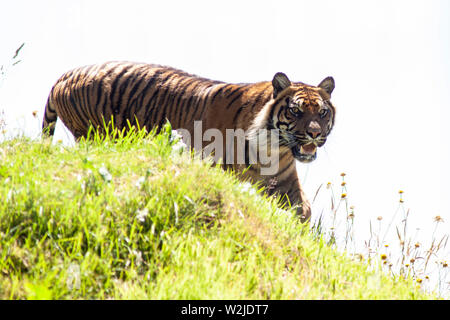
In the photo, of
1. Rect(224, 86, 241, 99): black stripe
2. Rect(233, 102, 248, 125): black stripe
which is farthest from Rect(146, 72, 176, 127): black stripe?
Rect(233, 102, 248, 125): black stripe

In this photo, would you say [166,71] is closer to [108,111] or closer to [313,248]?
[108,111]

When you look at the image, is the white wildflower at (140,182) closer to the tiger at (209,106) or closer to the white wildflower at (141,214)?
the white wildflower at (141,214)

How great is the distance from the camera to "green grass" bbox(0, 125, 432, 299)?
3027 mm

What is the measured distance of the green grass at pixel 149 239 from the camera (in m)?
3.03

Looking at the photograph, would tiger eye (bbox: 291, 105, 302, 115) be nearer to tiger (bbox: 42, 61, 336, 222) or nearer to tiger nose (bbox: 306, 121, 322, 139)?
tiger (bbox: 42, 61, 336, 222)

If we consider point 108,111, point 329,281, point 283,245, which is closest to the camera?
point 329,281

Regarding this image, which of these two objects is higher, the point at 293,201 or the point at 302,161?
the point at 302,161

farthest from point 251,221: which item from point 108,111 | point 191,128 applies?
point 108,111

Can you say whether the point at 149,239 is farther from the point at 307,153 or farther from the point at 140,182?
the point at 307,153

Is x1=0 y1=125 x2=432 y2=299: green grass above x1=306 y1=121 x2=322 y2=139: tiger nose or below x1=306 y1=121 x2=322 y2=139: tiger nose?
below

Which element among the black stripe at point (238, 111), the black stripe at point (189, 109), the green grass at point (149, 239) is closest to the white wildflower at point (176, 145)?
the green grass at point (149, 239)

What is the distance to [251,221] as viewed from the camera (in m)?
3.77

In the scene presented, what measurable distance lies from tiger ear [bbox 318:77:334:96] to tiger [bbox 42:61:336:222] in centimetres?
1

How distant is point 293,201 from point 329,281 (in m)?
2.16
